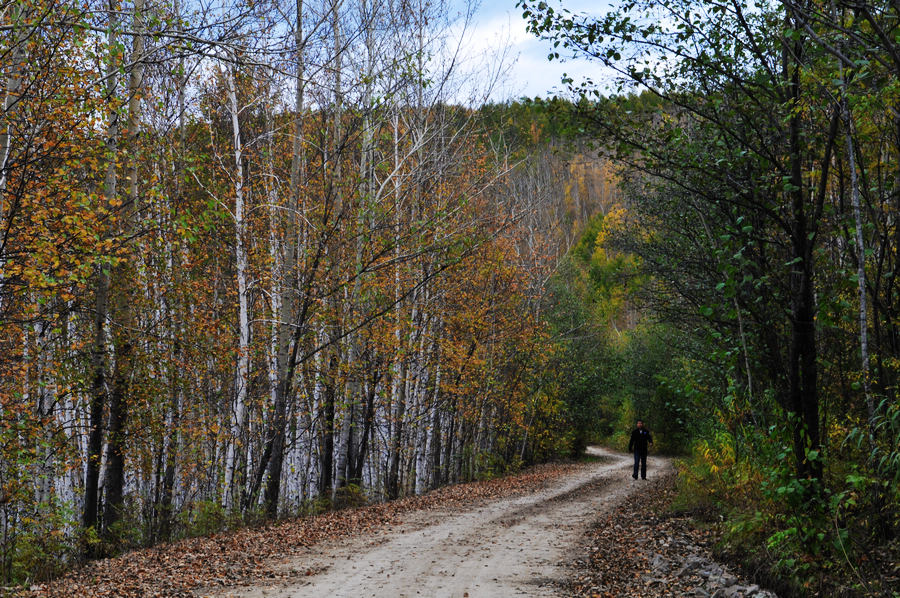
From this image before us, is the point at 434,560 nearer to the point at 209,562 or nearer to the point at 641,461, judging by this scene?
the point at 209,562

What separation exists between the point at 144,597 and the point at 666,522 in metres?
7.96

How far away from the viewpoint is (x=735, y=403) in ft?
30.8

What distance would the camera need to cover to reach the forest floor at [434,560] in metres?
6.89

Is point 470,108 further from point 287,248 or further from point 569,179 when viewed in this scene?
point 569,179

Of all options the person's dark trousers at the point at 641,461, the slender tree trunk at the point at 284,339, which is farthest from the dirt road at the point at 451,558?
the person's dark trousers at the point at 641,461

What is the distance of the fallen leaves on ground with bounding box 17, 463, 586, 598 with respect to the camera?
7.04 m

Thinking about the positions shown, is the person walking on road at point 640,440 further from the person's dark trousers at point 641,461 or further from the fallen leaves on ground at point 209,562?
the fallen leaves on ground at point 209,562

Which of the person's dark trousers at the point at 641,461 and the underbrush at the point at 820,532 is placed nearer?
the underbrush at the point at 820,532

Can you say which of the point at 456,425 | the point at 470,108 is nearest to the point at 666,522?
the point at 470,108

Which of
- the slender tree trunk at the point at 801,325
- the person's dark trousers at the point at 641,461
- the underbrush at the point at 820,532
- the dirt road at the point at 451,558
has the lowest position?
the person's dark trousers at the point at 641,461

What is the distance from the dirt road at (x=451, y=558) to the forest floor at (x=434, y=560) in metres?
0.02

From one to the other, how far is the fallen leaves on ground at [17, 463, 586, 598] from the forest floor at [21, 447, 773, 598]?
0.7 inches

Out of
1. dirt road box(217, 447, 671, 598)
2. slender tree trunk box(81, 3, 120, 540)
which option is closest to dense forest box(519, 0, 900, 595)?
dirt road box(217, 447, 671, 598)

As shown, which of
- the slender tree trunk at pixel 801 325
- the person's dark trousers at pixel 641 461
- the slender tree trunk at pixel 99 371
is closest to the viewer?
the slender tree trunk at pixel 801 325
